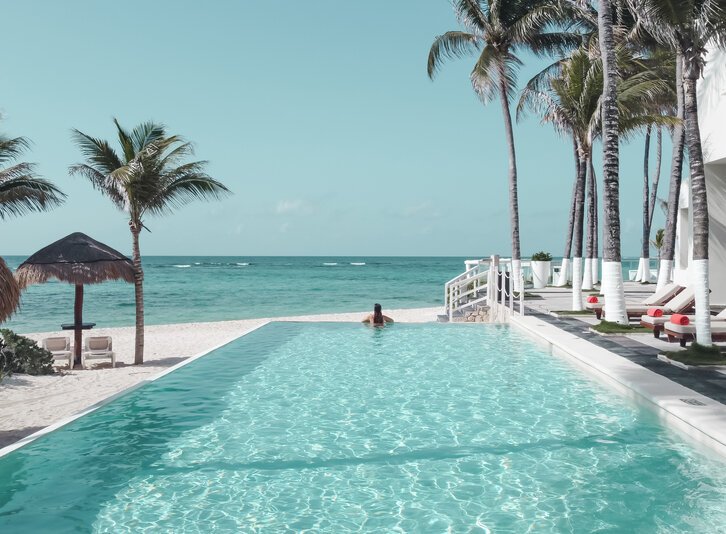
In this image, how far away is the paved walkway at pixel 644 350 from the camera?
24.2 ft

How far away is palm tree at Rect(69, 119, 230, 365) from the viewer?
497 inches

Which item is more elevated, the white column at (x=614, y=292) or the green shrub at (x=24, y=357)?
the white column at (x=614, y=292)

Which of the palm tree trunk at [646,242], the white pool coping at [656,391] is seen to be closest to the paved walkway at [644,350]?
the white pool coping at [656,391]

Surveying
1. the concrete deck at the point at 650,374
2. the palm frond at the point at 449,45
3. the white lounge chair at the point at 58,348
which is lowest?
the white lounge chair at the point at 58,348

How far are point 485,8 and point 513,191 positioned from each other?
6870 mm

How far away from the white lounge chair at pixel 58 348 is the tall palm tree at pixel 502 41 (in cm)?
1413

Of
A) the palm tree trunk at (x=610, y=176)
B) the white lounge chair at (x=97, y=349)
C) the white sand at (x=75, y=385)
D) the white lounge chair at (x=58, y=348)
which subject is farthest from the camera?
the palm tree trunk at (x=610, y=176)

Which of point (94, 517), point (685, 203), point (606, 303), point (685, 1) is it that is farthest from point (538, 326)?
point (94, 517)

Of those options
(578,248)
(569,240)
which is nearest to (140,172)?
(578,248)

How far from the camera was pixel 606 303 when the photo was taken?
13227 mm

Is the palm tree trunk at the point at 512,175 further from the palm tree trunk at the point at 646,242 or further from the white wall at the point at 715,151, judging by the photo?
the palm tree trunk at the point at 646,242

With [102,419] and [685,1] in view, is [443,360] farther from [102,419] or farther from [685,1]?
[685,1]

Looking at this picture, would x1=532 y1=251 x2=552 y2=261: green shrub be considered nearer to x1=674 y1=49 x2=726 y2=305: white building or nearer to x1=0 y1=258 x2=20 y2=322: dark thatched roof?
x1=674 y1=49 x2=726 y2=305: white building

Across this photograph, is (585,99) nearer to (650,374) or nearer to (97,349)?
(650,374)
